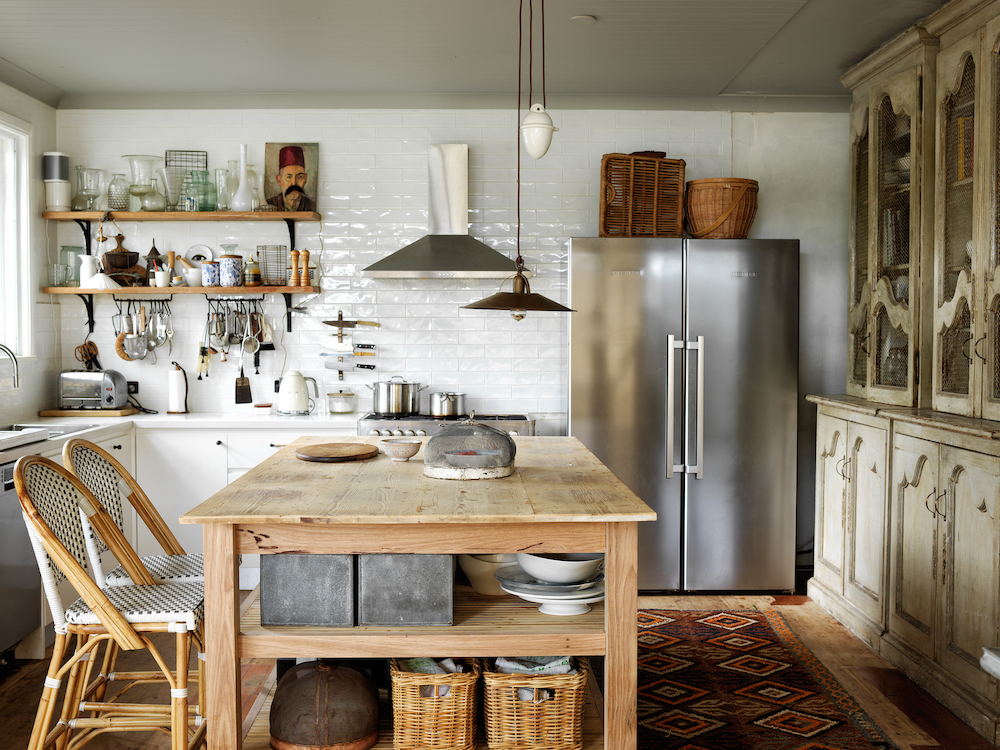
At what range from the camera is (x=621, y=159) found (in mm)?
4410

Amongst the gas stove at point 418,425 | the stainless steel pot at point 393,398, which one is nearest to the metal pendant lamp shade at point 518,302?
the gas stove at point 418,425

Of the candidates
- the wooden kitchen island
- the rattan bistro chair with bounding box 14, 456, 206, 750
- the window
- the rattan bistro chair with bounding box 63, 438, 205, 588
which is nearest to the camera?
the wooden kitchen island

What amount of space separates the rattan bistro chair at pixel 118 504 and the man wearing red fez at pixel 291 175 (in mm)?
2373

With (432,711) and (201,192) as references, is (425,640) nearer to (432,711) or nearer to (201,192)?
(432,711)

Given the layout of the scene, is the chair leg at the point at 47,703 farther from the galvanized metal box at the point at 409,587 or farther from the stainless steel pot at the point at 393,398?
the stainless steel pot at the point at 393,398

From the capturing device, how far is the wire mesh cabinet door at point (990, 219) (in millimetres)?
3002

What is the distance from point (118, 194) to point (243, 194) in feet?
2.47

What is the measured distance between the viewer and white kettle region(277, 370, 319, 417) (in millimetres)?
4621

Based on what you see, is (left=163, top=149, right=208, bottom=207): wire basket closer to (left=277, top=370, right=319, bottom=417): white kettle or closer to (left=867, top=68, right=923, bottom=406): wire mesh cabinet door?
(left=277, top=370, right=319, bottom=417): white kettle

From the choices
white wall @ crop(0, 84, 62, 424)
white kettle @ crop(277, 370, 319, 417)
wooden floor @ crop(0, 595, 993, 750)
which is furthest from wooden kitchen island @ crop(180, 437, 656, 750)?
white wall @ crop(0, 84, 62, 424)

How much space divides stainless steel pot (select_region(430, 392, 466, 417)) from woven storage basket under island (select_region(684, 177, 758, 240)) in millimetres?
1679

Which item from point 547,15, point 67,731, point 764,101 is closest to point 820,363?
point 764,101

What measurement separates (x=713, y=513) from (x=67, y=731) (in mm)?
3134

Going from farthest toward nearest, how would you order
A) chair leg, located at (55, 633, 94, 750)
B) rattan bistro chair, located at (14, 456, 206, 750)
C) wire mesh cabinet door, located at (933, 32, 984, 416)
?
1. wire mesh cabinet door, located at (933, 32, 984, 416)
2. chair leg, located at (55, 633, 94, 750)
3. rattan bistro chair, located at (14, 456, 206, 750)
